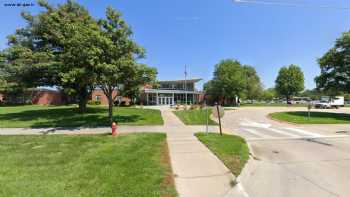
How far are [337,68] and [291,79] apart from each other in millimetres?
40920

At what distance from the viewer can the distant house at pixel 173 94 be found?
46888 millimetres

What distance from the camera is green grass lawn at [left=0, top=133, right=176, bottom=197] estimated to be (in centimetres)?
444

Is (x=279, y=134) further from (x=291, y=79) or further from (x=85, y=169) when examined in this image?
(x=291, y=79)

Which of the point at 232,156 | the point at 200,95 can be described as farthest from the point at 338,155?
the point at 200,95

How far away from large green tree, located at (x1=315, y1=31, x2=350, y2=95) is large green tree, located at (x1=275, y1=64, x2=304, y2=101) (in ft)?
128

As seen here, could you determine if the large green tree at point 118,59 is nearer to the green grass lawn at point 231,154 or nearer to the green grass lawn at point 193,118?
the green grass lawn at point 193,118

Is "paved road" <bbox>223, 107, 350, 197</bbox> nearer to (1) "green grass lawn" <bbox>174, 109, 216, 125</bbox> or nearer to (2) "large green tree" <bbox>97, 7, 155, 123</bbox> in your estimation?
(1) "green grass lawn" <bbox>174, 109, 216, 125</bbox>

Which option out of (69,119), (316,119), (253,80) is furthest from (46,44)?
(253,80)

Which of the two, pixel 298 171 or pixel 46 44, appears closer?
pixel 298 171

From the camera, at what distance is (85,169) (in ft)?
18.9

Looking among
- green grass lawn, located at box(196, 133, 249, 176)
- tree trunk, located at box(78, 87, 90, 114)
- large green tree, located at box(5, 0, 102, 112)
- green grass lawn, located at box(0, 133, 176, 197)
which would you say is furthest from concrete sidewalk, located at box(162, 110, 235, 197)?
tree trunk, located at box(78, 87, 90, 114)

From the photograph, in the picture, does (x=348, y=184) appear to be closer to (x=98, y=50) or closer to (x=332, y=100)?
(x=98, y=50)

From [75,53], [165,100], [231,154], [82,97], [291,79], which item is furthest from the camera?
[291,79]

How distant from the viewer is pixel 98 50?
45.5 feet
